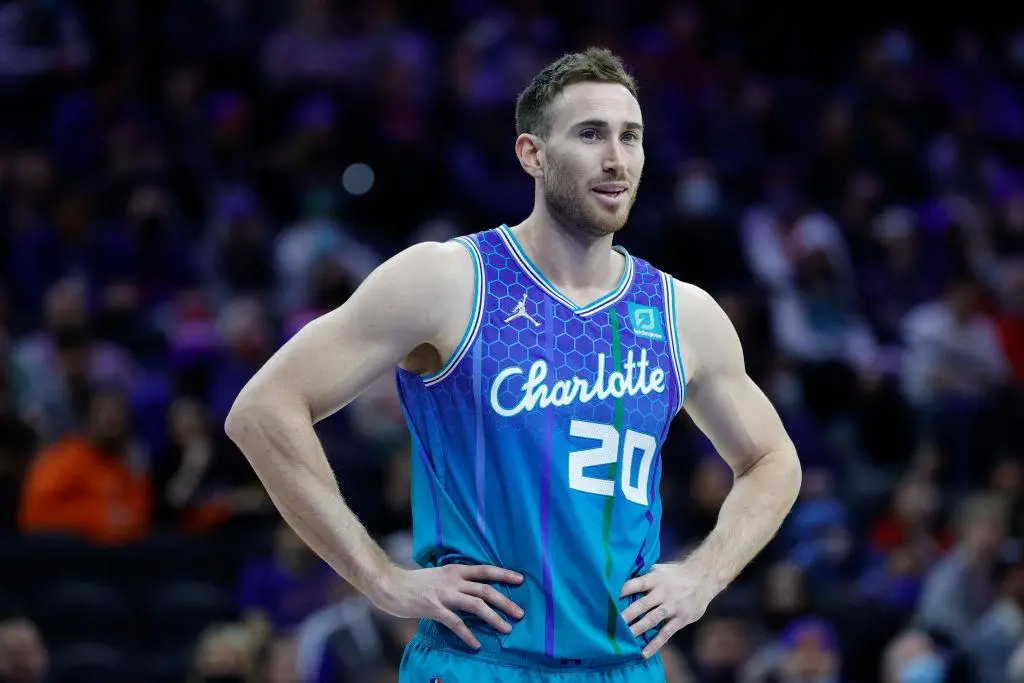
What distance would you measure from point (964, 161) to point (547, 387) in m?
13.2

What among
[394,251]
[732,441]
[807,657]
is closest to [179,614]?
[807,657]

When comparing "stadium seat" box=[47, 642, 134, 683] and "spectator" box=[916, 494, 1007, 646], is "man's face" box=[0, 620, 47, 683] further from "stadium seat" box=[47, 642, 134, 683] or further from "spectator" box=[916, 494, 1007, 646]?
"spectator" box=[916, 494, 1007, 646]

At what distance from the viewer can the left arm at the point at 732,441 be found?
15.6 ft

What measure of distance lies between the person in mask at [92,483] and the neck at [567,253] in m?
6.28

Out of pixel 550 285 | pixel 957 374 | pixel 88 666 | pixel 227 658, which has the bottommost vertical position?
pixel 88 666

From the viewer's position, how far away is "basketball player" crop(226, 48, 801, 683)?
439cm

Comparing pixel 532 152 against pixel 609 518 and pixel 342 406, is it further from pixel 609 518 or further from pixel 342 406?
pixel 609 518

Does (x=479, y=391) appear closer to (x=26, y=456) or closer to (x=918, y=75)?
(x=26, y=456)

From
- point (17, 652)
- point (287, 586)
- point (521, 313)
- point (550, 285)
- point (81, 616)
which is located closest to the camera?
point (521, 313)

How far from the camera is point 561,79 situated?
4.70 metres

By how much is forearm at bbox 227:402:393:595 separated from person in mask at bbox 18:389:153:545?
6.22 m

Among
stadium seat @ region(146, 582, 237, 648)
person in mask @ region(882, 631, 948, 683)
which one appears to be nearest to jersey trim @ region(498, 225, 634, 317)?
person in mask @ region(882, 631, 948, 683)

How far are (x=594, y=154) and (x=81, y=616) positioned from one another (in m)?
6.31

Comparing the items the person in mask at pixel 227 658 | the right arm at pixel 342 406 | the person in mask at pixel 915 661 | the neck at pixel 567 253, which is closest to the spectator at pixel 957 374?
the person in mask at pixel 915 661
